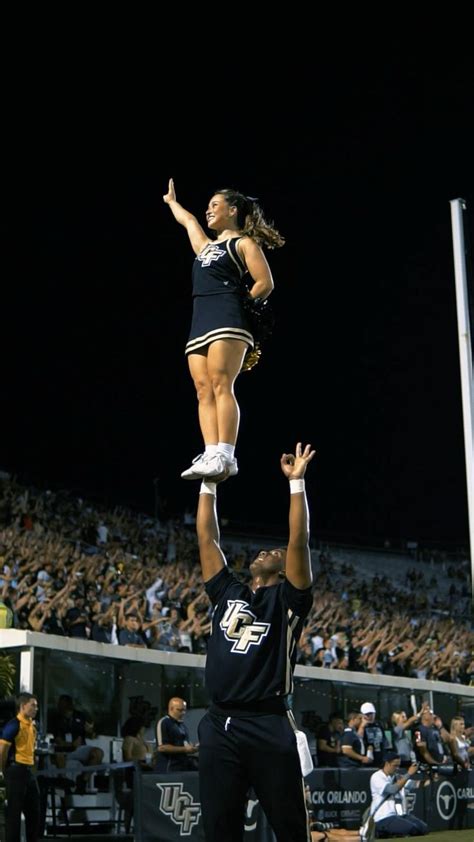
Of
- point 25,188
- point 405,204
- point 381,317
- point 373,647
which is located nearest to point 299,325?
point 381,317

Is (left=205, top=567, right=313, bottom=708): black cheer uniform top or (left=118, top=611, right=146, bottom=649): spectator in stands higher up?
(left=118, top=611, right=146, bottom=649): spectator in stands

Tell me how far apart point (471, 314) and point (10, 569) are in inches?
407

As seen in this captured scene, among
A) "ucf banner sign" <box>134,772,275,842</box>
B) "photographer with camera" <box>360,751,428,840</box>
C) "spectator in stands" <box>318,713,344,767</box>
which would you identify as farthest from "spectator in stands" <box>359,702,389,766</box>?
"ucf banner sign" <box>134,772,275,842</box>

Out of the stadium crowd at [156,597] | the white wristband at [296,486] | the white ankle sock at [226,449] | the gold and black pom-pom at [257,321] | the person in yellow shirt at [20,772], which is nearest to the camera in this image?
the white wristband at [296,486]

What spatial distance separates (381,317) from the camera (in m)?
37.0

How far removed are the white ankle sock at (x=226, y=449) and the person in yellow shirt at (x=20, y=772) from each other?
17.3ft

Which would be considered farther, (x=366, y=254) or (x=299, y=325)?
(x=299, y=325)

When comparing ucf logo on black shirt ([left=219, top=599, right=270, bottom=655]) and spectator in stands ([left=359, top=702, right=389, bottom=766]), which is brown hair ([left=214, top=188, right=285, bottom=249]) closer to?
ucf logo on black shirt ([left=219, top=599, right=270, bottom=655])

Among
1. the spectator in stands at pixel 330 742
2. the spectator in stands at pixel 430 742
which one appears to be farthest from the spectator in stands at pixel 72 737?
the spectator in stands at pixel 430 742

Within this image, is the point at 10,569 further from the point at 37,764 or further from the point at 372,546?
the point at 372,546

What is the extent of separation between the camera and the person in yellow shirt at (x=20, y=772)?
32.0 ft

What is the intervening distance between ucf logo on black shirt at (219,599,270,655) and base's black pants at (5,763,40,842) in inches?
246

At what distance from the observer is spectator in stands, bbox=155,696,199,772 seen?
35.9 feet

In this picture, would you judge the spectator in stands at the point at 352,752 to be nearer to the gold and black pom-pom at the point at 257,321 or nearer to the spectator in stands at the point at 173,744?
the spectator in stands at the point at 173,744
